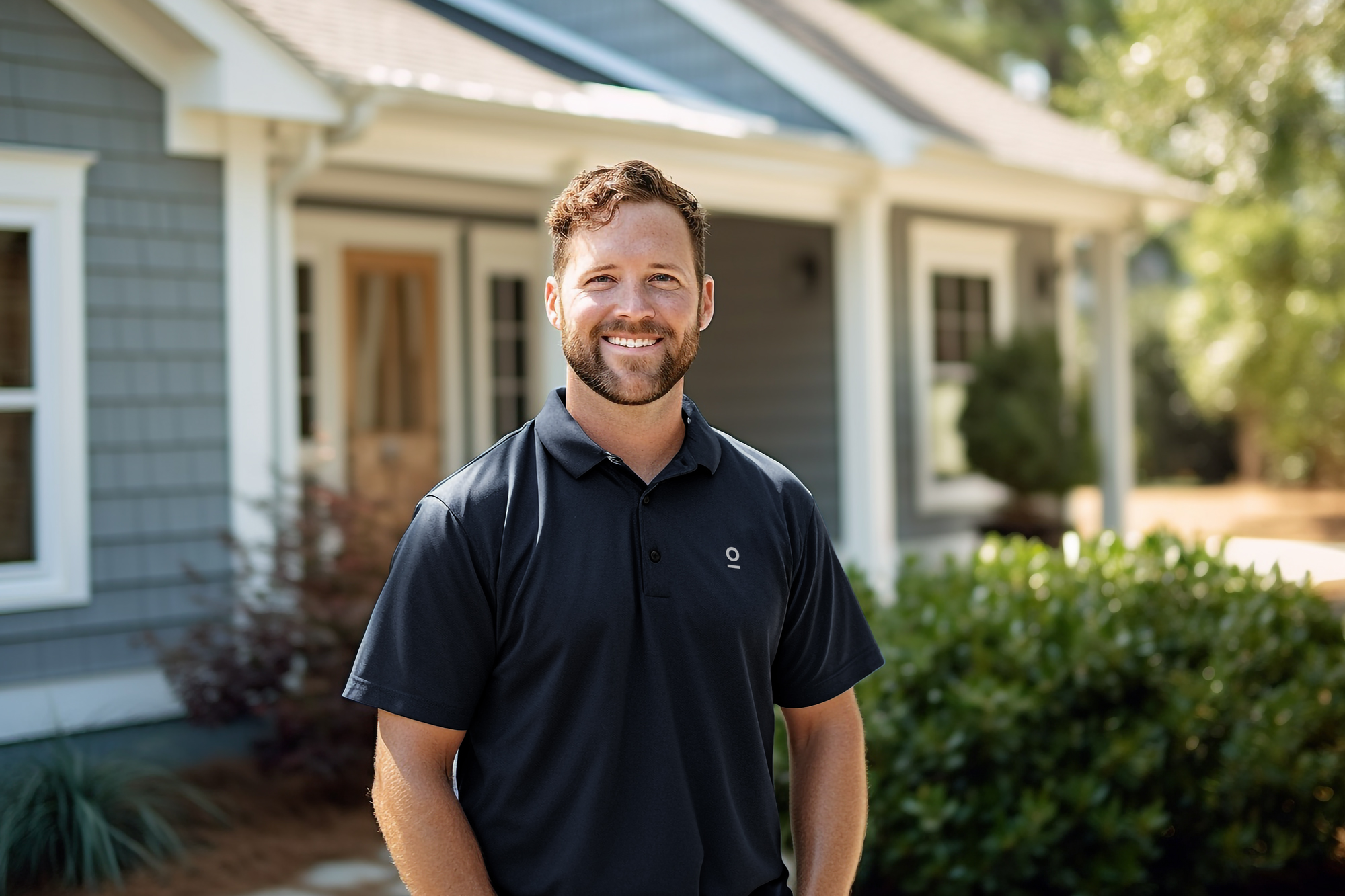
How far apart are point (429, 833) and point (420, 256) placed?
7.72 meters

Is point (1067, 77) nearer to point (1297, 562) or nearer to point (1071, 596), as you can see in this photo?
point (1297, 562)

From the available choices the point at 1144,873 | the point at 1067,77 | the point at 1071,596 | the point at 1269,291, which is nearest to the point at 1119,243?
the point at 1269,291

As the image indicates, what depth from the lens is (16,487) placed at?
569 centimetres

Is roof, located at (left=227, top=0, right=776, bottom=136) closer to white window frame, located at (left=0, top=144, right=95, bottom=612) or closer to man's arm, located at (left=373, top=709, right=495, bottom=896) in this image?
white window frame, located at (left=0, top=144, right=95, bottom=612)

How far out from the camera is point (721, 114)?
9102 mm

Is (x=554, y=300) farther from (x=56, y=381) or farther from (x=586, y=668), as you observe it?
(x=56, y=381)

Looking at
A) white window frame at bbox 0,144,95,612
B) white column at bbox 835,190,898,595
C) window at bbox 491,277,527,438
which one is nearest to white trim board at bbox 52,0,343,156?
white window frame at bbox 0,144,95,612

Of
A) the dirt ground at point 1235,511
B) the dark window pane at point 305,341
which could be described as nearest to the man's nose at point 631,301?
the dark window pane at point 305,341

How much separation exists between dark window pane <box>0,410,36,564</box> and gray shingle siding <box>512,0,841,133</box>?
18.5 feet

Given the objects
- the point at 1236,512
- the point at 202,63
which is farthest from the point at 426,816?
the point at 1236,512

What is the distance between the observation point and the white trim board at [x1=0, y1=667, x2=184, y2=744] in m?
5.51

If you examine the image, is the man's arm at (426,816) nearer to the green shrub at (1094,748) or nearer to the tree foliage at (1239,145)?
the green shrub at (1094,748)

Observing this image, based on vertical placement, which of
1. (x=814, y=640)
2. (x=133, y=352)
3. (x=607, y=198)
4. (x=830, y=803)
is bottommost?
(x=830, y=803)

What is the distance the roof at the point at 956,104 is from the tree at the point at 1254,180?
33 centimetres
